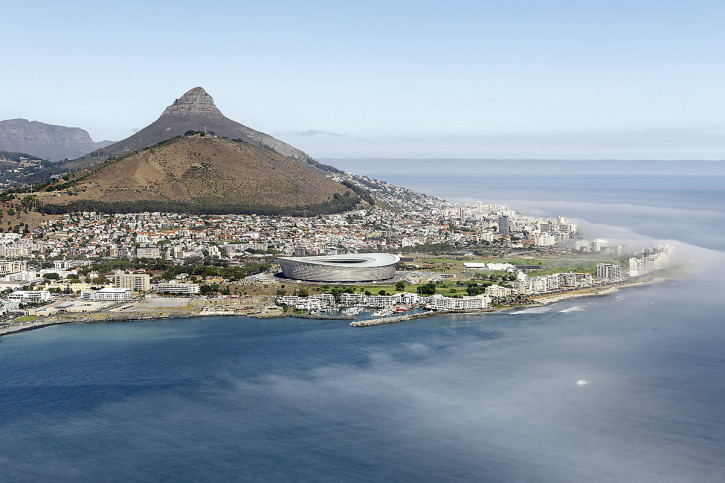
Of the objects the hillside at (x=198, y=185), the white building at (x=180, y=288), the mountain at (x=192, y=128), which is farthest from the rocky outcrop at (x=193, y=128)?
the white building at (x=180, y=288)

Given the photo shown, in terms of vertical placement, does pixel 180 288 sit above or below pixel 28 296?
above

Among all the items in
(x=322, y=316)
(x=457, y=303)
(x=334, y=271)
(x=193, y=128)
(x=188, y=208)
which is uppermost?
(x=193, y=128)

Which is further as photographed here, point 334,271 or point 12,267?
point 12,267

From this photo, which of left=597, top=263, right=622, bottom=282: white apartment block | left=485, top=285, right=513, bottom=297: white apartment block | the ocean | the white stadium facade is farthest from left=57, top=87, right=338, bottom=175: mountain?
the ocean

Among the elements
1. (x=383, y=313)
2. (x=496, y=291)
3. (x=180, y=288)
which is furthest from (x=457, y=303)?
(x=180, y=288)

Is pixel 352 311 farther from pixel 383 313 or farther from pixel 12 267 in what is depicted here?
pixel 12 267

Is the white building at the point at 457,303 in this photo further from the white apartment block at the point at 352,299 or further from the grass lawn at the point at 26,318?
the grass lawn at the point at 26,318

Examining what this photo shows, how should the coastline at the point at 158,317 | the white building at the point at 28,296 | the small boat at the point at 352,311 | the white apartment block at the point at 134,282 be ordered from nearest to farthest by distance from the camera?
1. the coastline at the point at 158,317
2. the small boat at the point at 352,311
3. the white building at the point at 28,296
4. the white apartment block at the point at 134,282

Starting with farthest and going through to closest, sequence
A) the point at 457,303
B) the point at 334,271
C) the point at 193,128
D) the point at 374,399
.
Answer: the point at 193,128
the point at 334,271
the point at 457,303
the point at 374,399
